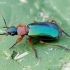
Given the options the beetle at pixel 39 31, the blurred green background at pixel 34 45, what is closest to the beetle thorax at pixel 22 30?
the beetle at pixel 39 31

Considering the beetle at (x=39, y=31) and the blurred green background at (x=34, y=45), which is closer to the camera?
the blurred green background at (x=34, y=45)

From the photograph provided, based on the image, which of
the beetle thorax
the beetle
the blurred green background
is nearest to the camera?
the blurred green background

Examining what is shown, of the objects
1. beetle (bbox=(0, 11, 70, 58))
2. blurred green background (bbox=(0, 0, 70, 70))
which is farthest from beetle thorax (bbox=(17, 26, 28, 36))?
blurred green background (bbox=(0, 0, 70, 70))

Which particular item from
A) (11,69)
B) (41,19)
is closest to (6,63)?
(11,69)

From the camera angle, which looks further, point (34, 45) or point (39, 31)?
point (34, 45)

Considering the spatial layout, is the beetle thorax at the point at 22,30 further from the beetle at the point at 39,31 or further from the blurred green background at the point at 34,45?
the blurred green background at the point at 34,45

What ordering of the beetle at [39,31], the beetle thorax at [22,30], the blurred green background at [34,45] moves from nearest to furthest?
the blurred green background at [34,45] < the beetle at [39,31] < the beetle thorax at [22,30]

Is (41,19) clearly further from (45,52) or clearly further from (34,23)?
(45,52)

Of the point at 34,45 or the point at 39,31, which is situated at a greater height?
the point at 39,31

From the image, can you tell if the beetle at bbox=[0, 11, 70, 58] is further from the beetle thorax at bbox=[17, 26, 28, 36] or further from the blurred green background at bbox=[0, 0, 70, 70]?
the blurred green background at bbox=[0, 0, 70, 70]
